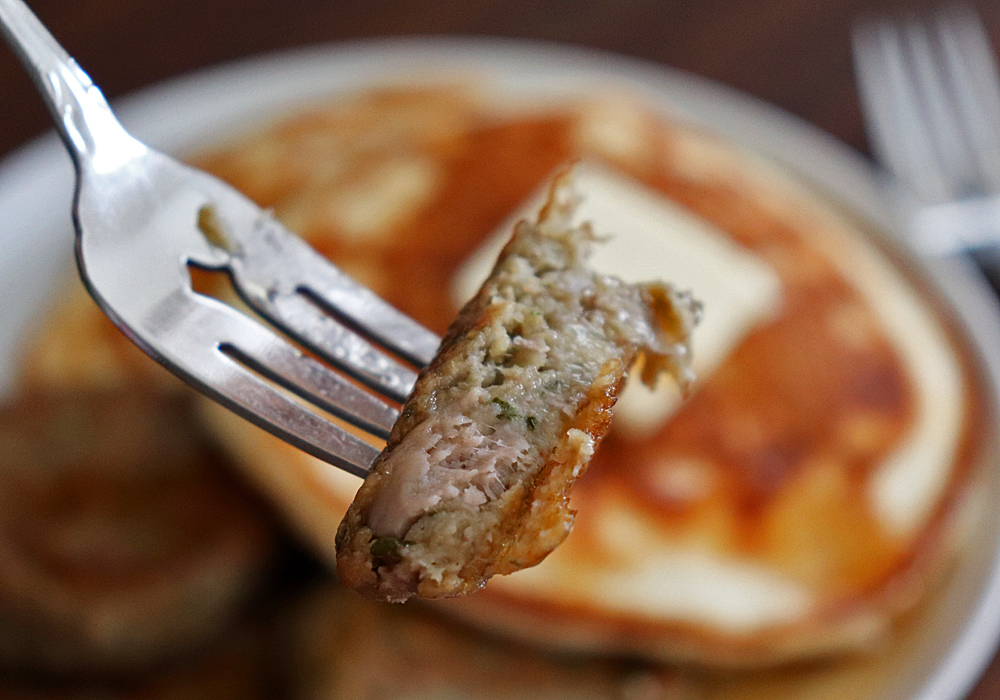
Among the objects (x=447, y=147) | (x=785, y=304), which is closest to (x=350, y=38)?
(x=447, y=147)

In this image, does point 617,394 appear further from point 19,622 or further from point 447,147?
point 447,147

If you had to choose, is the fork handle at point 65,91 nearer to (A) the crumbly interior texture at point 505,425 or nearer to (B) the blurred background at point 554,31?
(A) the crumbly interior texture at point 505,425

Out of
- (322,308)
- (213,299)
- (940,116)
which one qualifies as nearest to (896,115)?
(940,116)

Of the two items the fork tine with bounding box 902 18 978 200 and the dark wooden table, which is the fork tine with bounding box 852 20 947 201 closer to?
the fork tine with bounding box 902 18 978 200

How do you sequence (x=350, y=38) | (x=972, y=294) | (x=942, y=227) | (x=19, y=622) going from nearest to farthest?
(x=19, y=622)
(x=972, y=294)
(x=942, y=227)
(x=350, y=38)

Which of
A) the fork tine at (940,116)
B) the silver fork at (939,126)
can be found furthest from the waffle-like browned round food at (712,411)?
the fork tine at (940,116)

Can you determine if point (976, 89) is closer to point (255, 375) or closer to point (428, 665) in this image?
point (428, 665)
